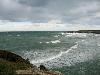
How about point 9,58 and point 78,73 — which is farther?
point 78,73

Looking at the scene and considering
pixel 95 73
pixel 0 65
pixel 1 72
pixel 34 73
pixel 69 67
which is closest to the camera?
pixel 1 72

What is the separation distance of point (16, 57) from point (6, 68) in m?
10.4

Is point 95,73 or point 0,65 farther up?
point 0,65

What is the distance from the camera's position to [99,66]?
38.5 metres

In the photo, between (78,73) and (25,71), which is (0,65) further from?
(78,73)

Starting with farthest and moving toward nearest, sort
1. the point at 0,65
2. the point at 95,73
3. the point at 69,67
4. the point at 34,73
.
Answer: the point at 69,67, the point at 95,73, the point at 34,73, the point at 0,65

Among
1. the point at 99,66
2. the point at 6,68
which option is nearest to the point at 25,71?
the point at 6,68

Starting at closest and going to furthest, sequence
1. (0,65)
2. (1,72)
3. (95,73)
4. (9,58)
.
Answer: (1,72), (0,65), (9,58), (95,73)

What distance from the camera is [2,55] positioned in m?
29.2

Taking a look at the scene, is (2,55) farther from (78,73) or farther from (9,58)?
(78,73)

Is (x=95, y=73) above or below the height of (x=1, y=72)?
below

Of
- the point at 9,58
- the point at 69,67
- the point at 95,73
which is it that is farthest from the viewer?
the point at 69,67

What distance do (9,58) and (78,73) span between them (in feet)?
33.9

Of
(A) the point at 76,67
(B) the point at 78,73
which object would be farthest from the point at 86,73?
(A) the point at 76,67
